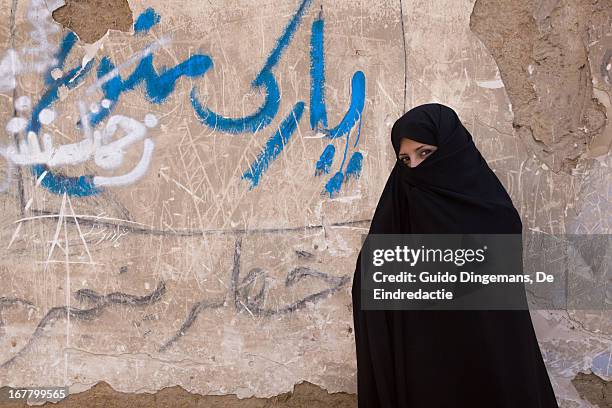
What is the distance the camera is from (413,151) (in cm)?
220

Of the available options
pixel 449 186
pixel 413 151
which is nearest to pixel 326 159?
pixel 413 151

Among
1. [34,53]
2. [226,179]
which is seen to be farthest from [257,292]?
[34,53]

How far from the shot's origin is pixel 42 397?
273 cm

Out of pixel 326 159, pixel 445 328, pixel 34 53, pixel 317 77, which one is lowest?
pixel 445 328

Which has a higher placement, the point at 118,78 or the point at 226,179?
the point at 118,78

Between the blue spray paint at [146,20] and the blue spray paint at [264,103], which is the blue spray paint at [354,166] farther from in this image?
the blue spray paint at [146,20]

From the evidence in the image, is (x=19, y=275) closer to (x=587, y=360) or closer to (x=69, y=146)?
(x=69, y=146)

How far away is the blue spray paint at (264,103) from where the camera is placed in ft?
8.69

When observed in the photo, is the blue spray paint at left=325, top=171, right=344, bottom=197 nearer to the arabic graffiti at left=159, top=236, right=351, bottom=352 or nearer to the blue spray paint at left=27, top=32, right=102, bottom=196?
the arabic graffiti at left=159, top=236, right=351, bottom=352

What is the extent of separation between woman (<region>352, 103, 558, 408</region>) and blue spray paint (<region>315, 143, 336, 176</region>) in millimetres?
451

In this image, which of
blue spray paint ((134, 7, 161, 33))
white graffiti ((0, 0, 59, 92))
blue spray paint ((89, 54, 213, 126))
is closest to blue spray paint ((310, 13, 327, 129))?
blue spray paint ((89, 54, 213, 126))

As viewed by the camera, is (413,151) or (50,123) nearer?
(413,151)

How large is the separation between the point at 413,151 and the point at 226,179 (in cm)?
87

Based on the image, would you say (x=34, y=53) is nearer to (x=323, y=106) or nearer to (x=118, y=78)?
(x=118, y=78)
